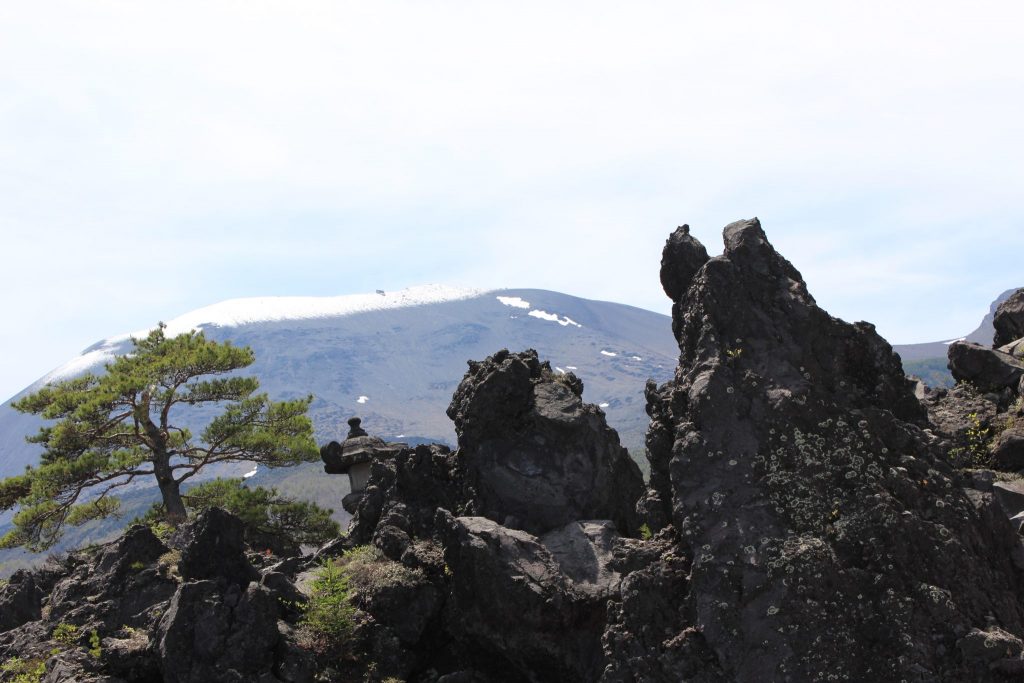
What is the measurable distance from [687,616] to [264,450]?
24534 millimetres

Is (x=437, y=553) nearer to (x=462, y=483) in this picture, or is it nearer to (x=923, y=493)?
(x=462, y=483)

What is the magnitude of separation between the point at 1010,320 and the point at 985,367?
5.31 m

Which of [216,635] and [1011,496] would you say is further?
[1011,496]

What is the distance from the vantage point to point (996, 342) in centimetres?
2119

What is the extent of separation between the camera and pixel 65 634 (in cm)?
1395

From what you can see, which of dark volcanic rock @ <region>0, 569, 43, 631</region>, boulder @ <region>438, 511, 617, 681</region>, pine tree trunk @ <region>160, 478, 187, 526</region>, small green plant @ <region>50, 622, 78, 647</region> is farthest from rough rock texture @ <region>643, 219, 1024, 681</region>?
pine tree trunk @ <region>160, 478, 187, 526</region>

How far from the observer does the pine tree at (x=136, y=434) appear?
28.1m

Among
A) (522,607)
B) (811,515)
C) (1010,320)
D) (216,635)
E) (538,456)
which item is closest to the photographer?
(811,515)

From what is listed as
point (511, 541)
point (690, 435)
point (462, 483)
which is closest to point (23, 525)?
point (462, 483)

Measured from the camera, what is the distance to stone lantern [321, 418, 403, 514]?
2503 cm

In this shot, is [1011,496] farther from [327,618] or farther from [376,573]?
[327,618]

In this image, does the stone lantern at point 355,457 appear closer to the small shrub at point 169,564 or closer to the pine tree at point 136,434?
the pine tree at point 136,434

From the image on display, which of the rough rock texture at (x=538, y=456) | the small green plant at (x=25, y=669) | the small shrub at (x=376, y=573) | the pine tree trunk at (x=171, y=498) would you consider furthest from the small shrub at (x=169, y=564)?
the pine tree trunk at (x=171, y=498)

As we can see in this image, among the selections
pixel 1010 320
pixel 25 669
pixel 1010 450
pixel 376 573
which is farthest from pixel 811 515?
pixel 1010 320
